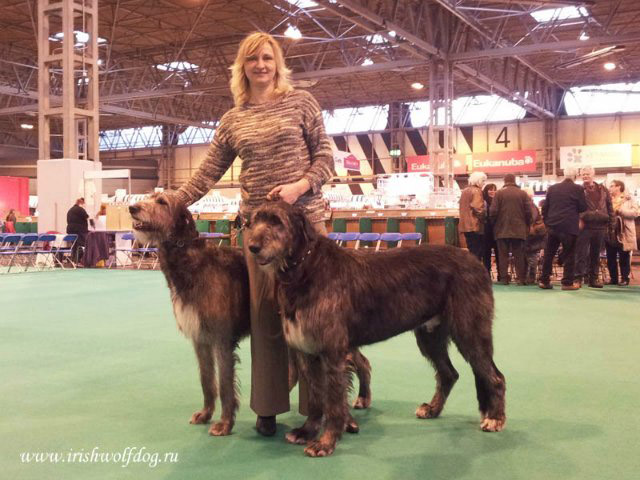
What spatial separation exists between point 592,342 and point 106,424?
3735mm

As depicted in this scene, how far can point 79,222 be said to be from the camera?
1318 centimetres

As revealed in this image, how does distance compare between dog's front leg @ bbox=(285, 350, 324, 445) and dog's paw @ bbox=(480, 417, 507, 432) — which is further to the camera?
dog's paw @ bbox=(480, 417, 507, 432)

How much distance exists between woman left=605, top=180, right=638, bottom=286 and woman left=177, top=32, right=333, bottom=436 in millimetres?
7389

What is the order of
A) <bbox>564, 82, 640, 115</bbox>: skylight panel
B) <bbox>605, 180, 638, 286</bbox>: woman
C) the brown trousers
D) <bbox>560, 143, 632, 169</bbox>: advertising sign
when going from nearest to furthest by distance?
the brown trousers → <bbox>605, 180, 638, 286</bbox>: woman → <bbox>560, 143, 632, 169</bbox>: advertising sign → <bbox>564, 82, 640, 115</bbox>: skylight panel

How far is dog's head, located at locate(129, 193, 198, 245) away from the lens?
9.06 feet

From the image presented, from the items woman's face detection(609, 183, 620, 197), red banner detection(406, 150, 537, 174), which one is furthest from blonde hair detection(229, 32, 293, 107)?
red banner detection(406, 150, 537, 174)

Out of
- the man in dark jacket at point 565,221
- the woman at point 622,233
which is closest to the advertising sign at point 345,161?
the woman at point 622,233

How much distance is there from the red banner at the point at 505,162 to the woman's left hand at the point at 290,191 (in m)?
23.5

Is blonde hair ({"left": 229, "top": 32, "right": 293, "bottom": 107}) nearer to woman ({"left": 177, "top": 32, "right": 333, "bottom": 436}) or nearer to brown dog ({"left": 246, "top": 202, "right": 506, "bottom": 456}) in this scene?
woman ({"left": 177, "top": 32, "right": 333, "bottom": 436})

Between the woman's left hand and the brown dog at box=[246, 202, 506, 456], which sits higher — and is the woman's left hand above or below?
above

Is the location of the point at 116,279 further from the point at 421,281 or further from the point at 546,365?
the point at 421,281

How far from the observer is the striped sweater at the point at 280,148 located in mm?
2885

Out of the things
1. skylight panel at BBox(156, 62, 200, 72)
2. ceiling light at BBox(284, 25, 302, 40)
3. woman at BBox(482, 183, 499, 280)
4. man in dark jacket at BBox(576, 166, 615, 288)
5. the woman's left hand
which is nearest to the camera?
the woman's left hand

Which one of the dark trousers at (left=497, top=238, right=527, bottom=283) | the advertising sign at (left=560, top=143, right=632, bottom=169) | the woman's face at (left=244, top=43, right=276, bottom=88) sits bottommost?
the dark trousers at (left=497, top=238, right=527, bottom=283)
